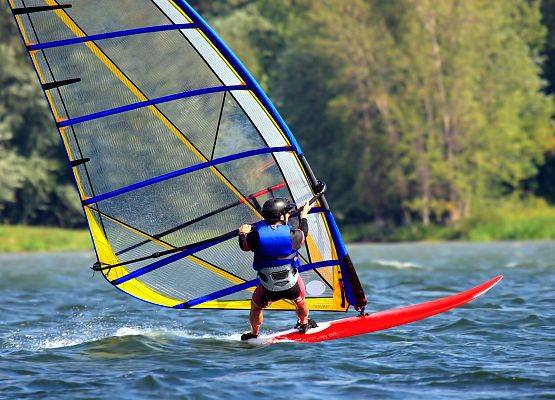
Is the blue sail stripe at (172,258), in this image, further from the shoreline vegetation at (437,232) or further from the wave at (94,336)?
the shoreline vegetation at (437,232)

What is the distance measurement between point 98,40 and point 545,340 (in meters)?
4.31

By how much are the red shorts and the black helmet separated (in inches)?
21.9

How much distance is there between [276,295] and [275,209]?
26.7 inches

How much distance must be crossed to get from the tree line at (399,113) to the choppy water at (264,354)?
20939 mm

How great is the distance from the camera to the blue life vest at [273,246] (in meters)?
8.03

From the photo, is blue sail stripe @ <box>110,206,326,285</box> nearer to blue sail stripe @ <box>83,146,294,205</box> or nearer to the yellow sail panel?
the yellow sail panel

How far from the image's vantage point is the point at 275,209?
8031 mm

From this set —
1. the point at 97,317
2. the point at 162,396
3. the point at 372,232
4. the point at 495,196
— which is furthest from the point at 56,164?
the point at 162,396

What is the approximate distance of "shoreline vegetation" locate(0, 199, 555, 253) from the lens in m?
30.1

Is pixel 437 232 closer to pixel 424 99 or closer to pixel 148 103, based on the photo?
pixel 424 99

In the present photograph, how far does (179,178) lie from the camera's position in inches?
347

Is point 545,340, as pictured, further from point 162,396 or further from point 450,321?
point 162,396

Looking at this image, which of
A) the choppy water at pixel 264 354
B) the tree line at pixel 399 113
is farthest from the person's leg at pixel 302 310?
the tree line at pixel 399 113

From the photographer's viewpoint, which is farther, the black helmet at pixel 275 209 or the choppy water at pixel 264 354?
the black helmet at pixel 275 209
